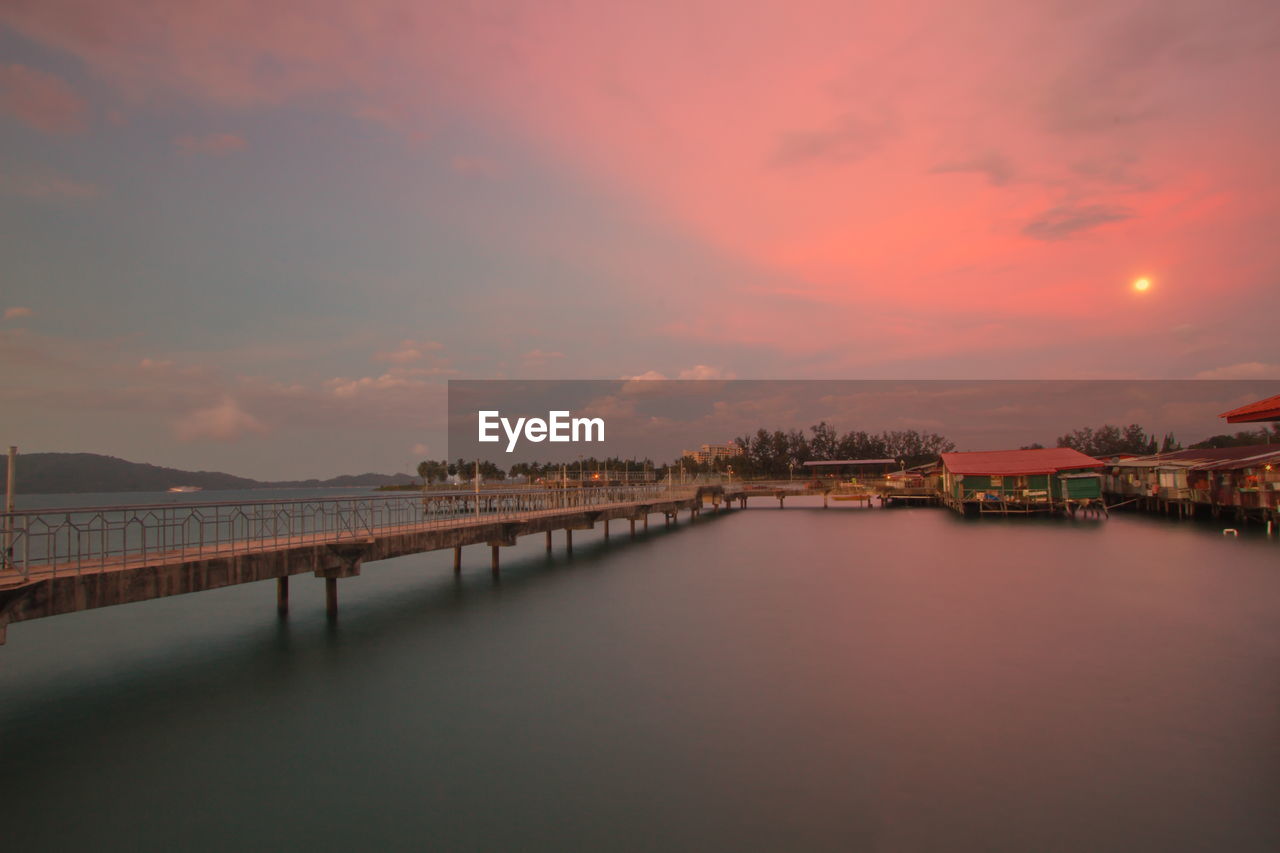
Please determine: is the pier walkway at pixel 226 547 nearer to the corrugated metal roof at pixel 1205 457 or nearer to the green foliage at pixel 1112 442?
the corrugated metal roof at pixel 1205 457

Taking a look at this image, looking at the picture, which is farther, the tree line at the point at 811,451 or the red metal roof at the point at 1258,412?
the tree line at the point at 811,451

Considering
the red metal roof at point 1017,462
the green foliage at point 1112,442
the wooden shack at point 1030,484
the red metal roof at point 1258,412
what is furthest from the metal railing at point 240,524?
the green foliage at point 1112,442

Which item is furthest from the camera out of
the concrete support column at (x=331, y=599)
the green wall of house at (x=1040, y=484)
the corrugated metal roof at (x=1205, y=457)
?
the green wall of house at (x=1040, y=484)

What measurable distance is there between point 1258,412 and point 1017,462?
170 feet

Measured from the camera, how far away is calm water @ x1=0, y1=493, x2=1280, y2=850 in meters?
9.21

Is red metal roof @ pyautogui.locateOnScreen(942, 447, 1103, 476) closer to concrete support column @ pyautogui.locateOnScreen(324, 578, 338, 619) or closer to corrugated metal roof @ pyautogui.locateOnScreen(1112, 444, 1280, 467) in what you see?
corrugated metal roof @ pyautogui.locateOnScreen(1112, 444, 1280, 467)

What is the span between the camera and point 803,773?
10594 millimetres

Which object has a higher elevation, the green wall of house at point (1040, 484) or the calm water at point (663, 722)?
the green wall of house at point (1040, 484)

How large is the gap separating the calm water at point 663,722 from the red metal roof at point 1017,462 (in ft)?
97.8

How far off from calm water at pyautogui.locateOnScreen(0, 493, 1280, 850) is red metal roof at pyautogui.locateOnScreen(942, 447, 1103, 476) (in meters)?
29.8

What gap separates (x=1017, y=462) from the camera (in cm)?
5859

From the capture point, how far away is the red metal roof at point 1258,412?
36.8ft

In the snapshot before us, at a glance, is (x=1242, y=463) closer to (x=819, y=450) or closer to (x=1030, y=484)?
(x=1030, y=484)

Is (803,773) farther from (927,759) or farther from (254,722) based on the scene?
(254,722)
